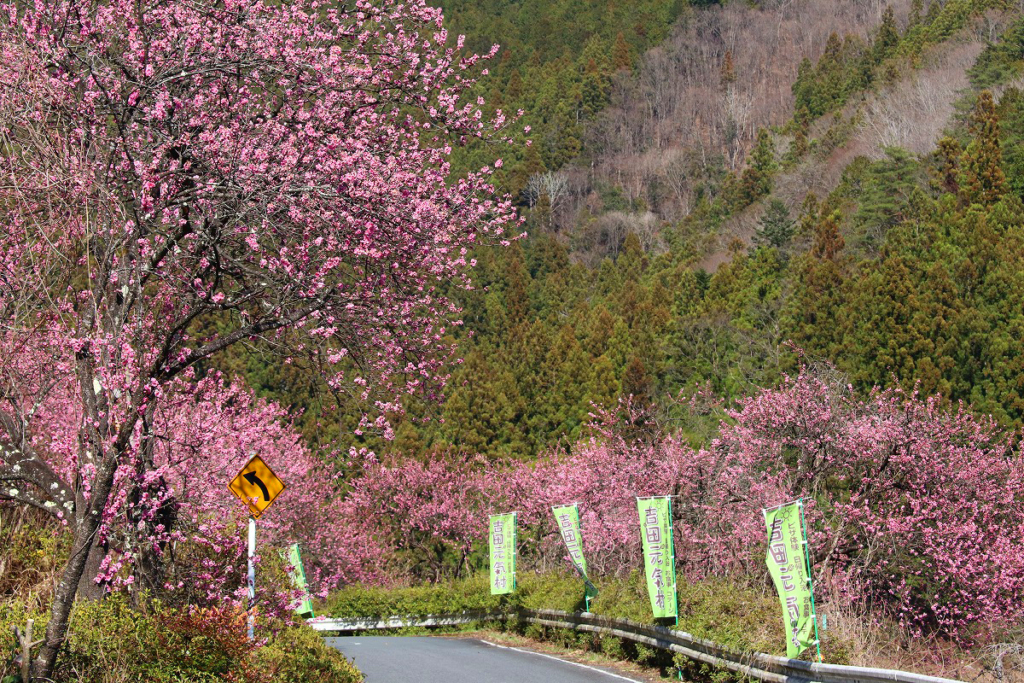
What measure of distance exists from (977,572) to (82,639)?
46.0ft

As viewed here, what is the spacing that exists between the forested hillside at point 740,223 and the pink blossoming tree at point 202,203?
1.10 metres

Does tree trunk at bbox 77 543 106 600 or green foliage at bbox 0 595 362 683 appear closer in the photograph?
green foliage at bbox 0 595 362 683

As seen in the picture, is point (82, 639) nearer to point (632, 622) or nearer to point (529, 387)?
point (632, 622)

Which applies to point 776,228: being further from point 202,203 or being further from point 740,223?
point 202,203

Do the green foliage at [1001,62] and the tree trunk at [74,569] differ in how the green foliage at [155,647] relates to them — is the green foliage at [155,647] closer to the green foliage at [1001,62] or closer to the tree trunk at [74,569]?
the tree trunk at [74,569]

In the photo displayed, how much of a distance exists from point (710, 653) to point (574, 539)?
5901 mm

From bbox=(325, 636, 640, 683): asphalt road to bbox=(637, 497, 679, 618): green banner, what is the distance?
102 cm

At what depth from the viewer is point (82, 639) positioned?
8.52m

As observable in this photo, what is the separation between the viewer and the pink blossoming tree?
27.7 ft

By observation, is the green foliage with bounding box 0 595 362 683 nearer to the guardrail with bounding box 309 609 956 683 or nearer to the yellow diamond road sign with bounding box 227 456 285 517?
the yellow diamond road sign with bounding box 227 456 285 517

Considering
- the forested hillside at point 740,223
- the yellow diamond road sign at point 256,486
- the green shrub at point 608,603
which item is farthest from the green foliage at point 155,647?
the green shrub at point 608,603

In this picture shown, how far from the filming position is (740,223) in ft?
218

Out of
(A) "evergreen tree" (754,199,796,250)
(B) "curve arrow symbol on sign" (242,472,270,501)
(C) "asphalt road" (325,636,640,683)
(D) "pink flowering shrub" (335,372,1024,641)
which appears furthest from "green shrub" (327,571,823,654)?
(A) "evergreen tree" (754,199,796,250)

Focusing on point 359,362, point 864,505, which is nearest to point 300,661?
point 359,362
